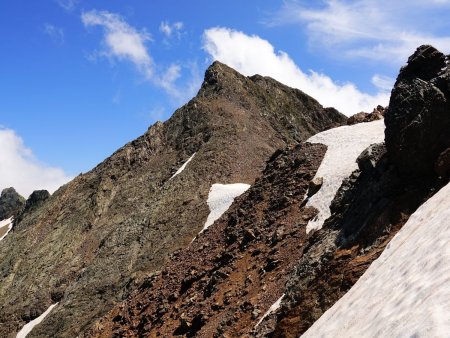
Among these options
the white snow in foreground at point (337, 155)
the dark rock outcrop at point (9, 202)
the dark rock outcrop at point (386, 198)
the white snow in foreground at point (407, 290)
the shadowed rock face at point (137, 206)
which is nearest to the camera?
the white snow in foreground at point (407, 290)

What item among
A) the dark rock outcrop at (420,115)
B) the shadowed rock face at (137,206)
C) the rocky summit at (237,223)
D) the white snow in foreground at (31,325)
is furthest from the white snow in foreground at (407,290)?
the white snow in foreground at (31,325)

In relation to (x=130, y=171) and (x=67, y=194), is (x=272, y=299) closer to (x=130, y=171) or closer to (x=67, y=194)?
(x=130, y=171)

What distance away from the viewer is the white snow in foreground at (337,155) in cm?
2709

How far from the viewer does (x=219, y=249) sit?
31391 millimetres

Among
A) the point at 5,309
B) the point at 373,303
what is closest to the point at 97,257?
the point at 5,309

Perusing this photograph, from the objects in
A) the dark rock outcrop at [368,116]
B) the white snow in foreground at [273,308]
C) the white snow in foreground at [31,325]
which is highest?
the white snow in foreground at [31,325]

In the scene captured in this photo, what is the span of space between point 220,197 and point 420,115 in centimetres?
2867

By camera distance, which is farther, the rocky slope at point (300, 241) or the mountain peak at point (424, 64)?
the mountain peak at point (424, 64)

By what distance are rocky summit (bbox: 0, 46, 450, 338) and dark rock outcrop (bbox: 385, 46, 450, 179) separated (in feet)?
0.18

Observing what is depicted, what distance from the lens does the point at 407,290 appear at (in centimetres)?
1020

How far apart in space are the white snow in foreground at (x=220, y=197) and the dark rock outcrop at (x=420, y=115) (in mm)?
23814

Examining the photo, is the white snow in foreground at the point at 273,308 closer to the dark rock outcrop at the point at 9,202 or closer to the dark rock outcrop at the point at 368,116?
the dark rock outcrop at the point at 368,116

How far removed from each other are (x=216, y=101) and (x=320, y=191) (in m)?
44.3

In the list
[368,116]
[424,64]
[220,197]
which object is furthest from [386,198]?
[220,197]
